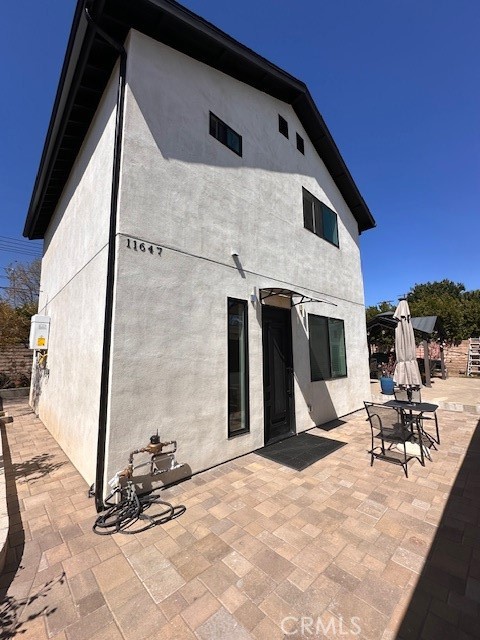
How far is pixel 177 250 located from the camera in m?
4.23

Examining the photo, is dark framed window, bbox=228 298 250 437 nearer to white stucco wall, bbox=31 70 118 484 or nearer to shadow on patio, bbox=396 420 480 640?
white stucco wall, bbox=31 70 118 484

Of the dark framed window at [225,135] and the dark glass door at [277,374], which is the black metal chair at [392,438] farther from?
the dark framed window at [225,135]

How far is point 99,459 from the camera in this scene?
3363 millimetres

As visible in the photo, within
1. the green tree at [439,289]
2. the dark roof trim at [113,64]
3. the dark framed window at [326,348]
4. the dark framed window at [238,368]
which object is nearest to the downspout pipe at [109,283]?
the dark roof trim at [113,64]

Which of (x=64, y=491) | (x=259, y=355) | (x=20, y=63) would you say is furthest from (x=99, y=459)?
(x=20, y=63)

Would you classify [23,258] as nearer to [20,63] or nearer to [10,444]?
[20,63]

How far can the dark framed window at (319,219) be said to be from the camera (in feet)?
24.8

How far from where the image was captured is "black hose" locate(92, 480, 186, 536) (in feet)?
9.72

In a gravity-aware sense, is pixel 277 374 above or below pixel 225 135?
below

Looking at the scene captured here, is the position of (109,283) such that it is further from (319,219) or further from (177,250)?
(319,219)

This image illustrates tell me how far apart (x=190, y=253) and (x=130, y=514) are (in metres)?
3.59

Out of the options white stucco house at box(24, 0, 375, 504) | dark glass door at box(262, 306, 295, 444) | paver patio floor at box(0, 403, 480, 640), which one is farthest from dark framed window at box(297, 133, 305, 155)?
paver patio floor at box(0, 403, 480, 640)

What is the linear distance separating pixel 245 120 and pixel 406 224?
48.4ft

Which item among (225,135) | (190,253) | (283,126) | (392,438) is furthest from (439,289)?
(190,253)
